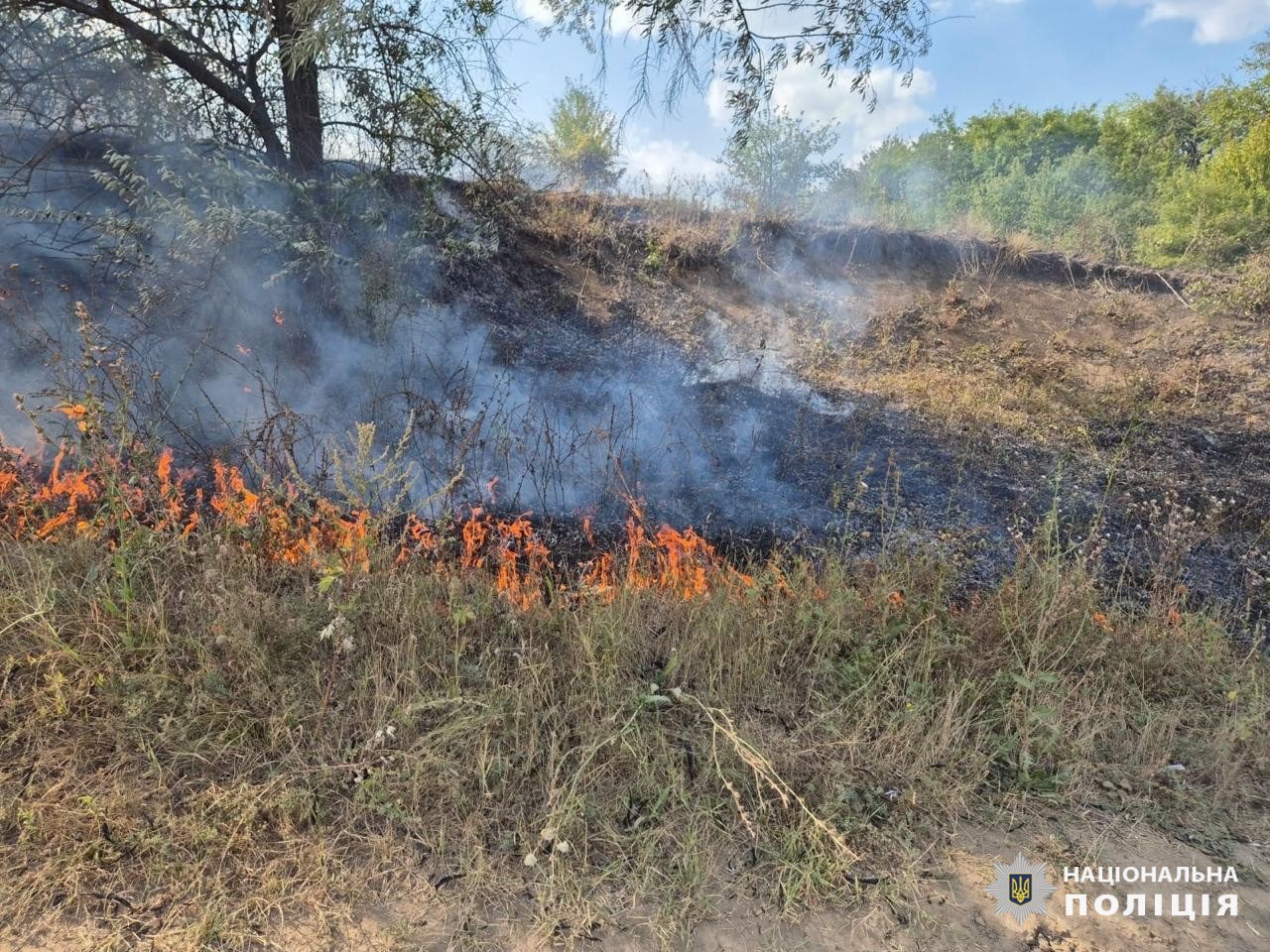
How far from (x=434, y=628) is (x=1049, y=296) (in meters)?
9.65

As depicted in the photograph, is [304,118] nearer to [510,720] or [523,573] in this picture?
[523,573]

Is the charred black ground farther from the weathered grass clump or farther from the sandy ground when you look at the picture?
the sandy ground

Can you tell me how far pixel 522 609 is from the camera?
2.79 meters

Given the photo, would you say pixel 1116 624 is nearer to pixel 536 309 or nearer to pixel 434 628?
pixel 434 628

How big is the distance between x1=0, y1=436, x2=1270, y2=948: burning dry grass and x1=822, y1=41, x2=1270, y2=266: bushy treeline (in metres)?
9.12

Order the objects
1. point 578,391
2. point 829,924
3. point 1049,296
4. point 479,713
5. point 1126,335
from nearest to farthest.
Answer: point 829,924 → point 479,713 → point 578,391 → point 1126,335 → point 1049,296

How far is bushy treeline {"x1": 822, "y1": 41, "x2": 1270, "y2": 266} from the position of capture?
33.2ft

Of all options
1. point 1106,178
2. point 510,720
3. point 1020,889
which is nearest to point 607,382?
point 510,720

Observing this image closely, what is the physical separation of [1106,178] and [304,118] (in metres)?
15.2

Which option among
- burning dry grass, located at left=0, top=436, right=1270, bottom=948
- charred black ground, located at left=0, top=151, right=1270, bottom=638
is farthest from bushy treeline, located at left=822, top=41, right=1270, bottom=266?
burning dry grass, located at left=0, top=436, right=1270, bottom=948

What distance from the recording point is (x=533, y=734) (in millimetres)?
2254

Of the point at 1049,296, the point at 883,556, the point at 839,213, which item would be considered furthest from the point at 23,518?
the point at 1049,296

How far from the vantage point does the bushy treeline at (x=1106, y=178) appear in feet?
33.2

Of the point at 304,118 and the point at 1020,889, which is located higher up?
the point at 304,118
